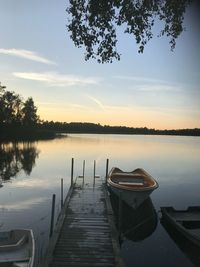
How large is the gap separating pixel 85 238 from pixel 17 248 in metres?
2.92

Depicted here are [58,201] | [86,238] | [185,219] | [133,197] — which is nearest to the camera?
[86,238]

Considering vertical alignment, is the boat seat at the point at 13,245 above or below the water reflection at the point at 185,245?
above

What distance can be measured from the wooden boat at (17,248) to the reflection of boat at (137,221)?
287 inches

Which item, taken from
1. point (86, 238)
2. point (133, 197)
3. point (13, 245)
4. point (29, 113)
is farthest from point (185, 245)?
point (29, 113)

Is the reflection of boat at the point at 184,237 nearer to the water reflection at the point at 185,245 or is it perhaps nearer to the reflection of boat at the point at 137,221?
the water reflection at the point at 185,245

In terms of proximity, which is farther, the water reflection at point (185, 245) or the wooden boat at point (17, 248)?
the water reflection at point (185, 245)

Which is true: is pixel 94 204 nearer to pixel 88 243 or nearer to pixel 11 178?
pixel 88 243

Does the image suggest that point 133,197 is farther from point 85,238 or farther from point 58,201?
point 85,238

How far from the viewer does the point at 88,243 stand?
1500 cm

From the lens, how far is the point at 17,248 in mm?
13867

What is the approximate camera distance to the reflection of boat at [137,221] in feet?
72.6

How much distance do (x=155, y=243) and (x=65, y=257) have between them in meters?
8.35

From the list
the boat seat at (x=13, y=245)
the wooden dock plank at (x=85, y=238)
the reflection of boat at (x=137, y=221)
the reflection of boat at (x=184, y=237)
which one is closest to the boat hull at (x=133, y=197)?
the reflection of boat at (x=137, y=221)

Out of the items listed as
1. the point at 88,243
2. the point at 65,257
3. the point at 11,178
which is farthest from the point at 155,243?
the point at 11,178
